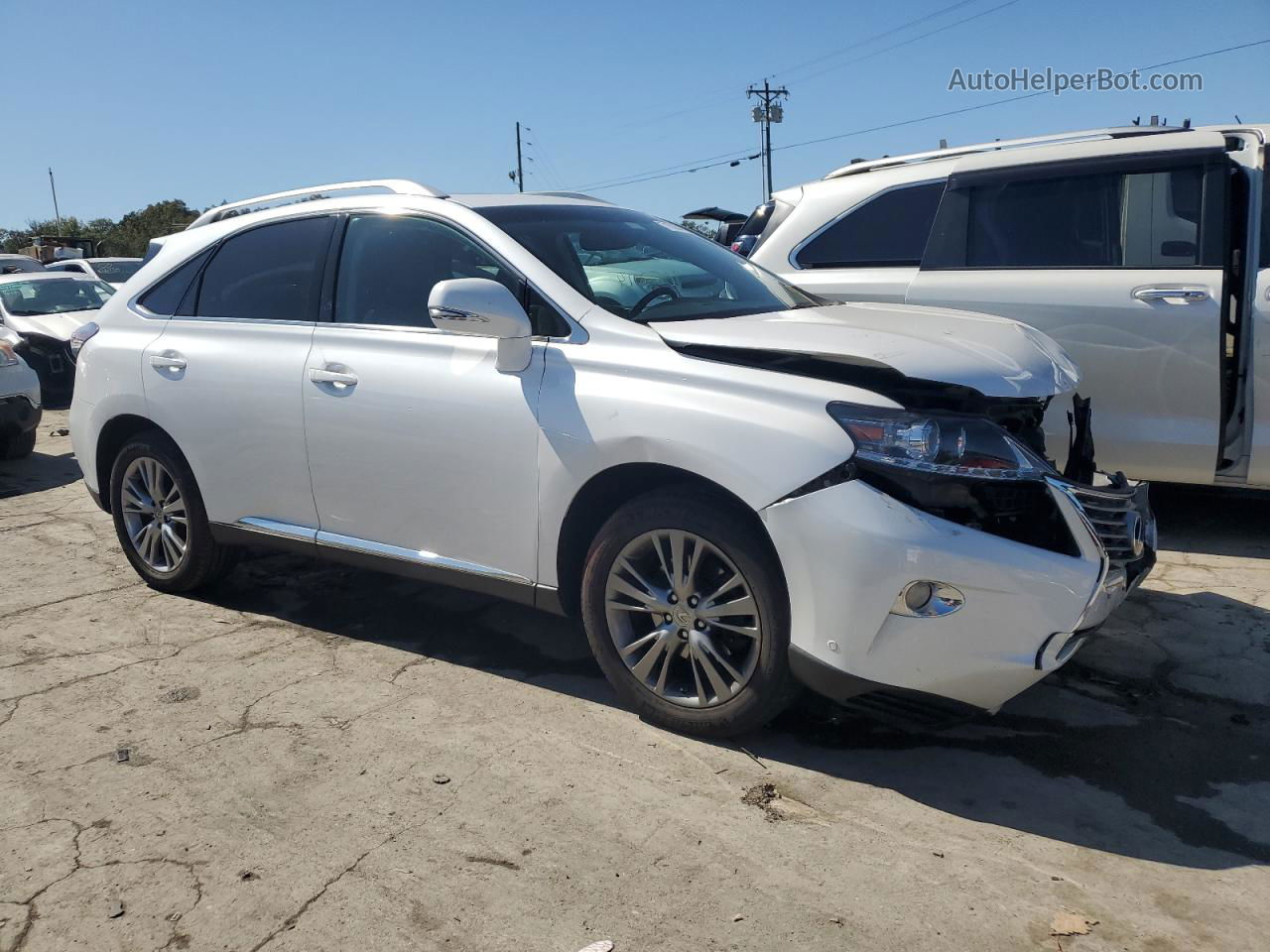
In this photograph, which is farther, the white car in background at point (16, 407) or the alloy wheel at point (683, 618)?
the white car in background at point (16, 407)

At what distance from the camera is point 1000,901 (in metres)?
2.62

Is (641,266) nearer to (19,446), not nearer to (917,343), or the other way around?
(917,343)

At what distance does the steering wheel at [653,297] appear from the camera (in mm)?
3727

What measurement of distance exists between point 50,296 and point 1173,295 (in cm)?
1295

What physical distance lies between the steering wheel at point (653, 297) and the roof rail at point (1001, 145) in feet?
9.50

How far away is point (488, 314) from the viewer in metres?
3.59

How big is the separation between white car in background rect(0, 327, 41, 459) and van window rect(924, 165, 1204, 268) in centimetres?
738

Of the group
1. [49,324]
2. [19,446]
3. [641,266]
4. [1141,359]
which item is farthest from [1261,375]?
[49,324]

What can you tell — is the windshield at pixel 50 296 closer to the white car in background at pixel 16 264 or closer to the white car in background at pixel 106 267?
the white car in background at pixel 106 267

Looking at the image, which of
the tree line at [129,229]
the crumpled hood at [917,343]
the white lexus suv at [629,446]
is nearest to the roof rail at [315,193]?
the white lexus suv at [629,446]

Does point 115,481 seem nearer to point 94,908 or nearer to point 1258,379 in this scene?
point 94,908

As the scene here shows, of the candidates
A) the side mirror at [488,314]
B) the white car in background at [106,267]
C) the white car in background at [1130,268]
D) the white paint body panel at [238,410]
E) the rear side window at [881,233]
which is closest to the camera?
the side mirror at [488,314]

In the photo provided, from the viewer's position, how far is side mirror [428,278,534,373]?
3.58 meters

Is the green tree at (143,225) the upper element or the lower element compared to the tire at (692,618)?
upper
